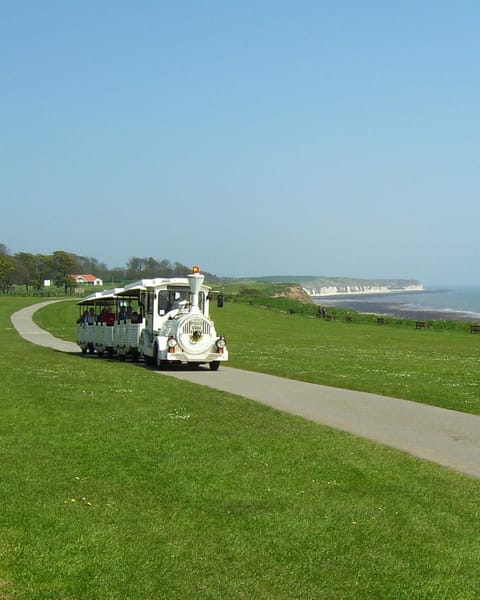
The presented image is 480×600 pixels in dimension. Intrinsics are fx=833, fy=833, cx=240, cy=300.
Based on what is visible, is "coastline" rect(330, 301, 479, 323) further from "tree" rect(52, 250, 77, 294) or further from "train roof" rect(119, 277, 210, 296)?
"train roof" rect(119, 277, 210, 296)

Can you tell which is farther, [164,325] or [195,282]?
[195,282]

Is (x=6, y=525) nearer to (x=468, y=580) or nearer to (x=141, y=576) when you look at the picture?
(x=141, y=576)

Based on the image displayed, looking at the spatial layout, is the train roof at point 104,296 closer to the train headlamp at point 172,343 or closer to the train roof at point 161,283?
the train roof at point 161,283

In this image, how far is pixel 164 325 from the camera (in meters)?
27.5

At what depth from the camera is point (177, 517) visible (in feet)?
26.9

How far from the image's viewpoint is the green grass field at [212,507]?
6551 millimetres

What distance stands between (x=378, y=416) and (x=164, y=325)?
12581 millimetres

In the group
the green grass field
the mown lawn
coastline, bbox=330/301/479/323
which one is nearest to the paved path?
the green grass field

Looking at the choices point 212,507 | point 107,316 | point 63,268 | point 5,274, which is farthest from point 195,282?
point 63,268

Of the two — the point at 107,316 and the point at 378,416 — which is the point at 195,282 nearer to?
the point at 107,316

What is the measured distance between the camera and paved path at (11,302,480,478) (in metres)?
12.6

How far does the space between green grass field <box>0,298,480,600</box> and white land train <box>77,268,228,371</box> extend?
9.41 meters

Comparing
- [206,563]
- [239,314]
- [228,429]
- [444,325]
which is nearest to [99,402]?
[228,429]

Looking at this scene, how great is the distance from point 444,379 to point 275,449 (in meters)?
13.0
